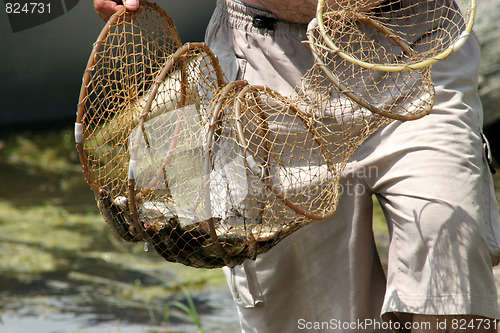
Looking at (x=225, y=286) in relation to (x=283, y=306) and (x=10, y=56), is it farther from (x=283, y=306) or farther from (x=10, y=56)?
(x=10, y=56)

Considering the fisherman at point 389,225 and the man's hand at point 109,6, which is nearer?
the fisherman at point 389,225

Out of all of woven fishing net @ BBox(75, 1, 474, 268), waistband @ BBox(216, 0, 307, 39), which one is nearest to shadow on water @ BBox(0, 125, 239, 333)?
woven fishing net @ BBox(75, 1, 474, 268)

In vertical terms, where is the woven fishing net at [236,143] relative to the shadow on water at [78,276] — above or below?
above

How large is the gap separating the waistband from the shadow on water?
1841 millimetres

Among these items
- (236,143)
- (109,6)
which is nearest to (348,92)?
(236,143)

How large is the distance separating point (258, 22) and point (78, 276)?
8.12 ft

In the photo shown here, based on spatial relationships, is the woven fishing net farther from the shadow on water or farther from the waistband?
the shadow on water

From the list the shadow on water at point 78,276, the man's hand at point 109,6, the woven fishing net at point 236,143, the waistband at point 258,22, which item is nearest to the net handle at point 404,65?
the woven fishing net at point 236,143

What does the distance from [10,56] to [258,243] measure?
4942 millimetres

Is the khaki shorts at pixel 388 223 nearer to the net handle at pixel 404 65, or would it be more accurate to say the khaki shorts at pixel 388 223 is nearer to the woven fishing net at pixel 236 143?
the woven fishing net at pixel 236 143

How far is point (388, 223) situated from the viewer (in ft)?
5.95

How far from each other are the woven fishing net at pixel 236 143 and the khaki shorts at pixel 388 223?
8cm

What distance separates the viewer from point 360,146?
6.21ft

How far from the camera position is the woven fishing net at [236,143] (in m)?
1.61
